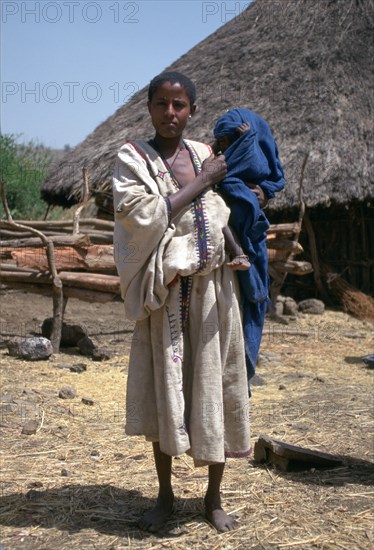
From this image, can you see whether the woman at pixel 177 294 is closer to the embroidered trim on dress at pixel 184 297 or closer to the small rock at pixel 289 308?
the embroidered trim on dress at pixel 184 297

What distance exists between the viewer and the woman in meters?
2.66

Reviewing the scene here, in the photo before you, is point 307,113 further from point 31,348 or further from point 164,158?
point 164,158

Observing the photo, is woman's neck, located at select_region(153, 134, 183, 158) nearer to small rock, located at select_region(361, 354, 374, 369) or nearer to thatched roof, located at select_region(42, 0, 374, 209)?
small rock, located at select_region(361, 354, 374, 369)

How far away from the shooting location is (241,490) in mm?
3379

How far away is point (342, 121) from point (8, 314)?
5140mm

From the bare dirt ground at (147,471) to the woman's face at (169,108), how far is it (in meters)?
1.58

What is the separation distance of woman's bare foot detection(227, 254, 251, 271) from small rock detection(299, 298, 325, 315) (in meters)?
7.25

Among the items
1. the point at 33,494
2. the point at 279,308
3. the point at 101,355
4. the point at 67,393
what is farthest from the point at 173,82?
the point at 279,308

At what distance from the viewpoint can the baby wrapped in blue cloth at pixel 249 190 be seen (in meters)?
2.75

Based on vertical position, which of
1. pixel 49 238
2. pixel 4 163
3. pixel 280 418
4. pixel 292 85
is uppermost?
pixel 292 85

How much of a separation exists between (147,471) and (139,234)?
151cm

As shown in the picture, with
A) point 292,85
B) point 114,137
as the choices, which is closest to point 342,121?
point 292,85

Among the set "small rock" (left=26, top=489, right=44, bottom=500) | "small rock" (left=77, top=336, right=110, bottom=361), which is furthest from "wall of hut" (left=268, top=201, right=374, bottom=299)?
"small rock" (left=26, top=489, right=44, bottom=500)

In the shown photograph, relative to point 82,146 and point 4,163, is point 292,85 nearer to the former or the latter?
point 82,146
